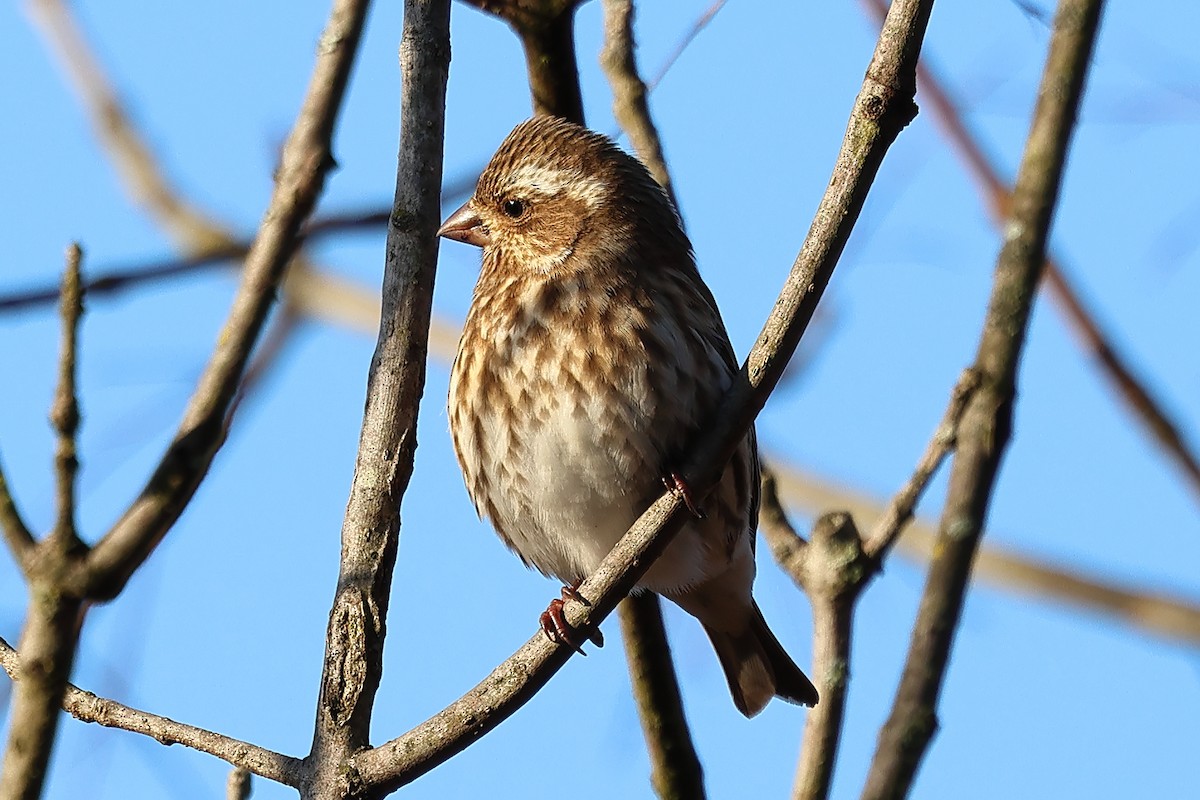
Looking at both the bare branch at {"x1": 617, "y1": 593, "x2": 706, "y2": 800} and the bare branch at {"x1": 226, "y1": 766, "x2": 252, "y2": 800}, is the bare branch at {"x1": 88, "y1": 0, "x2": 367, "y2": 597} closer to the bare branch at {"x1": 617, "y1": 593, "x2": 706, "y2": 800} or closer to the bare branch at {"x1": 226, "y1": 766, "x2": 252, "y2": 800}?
the bare branch at {"x1": 226, "y1": 766, "x2": 252, "y2": 800}

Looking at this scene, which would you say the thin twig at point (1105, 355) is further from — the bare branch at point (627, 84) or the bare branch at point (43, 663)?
the bare branch at point (43, 663)

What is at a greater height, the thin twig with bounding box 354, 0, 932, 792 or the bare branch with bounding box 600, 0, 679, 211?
the bare branch with bounding box 600, 0, 679, 211

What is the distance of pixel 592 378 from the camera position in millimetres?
4594

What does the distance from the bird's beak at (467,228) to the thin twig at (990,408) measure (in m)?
1.91

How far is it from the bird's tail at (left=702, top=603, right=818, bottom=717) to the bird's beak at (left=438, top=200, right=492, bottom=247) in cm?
166

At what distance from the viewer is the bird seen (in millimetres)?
4555

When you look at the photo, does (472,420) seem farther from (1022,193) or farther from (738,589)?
(1022,193)

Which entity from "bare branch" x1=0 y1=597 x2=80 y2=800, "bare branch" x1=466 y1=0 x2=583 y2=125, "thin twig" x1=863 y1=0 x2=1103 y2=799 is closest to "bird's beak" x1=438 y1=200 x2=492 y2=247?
"bare branch" x1=466 y1=0 x2=583 y2=125

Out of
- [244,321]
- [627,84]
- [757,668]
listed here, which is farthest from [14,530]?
[757,668]

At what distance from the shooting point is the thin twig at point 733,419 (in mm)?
3162

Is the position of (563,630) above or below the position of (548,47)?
below

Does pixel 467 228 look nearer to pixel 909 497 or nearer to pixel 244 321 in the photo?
pixel 909 497

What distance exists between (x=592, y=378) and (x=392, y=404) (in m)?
0.99

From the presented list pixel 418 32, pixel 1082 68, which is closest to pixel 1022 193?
pixel 1082 68
